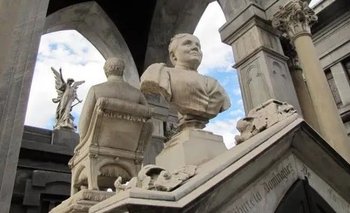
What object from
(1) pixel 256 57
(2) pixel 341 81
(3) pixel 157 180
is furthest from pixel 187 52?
(2) pixel 341 81

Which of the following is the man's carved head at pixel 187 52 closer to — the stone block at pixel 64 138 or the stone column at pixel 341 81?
the stone block at pixel 64 138

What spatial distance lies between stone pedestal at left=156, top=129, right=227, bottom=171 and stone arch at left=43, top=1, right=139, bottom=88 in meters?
7.50

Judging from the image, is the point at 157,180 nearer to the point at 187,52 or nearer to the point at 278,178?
the point at 278,178

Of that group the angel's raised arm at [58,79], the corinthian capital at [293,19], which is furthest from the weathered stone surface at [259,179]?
the angel's raised arm at [58,79]

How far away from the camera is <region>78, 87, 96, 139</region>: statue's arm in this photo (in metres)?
3.25

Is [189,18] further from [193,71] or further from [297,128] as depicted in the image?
[297,128]

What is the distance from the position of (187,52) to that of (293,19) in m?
3.84

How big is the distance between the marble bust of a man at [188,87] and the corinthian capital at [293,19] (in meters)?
3.68

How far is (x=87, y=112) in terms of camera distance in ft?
10.8

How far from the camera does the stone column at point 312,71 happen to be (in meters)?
5.20

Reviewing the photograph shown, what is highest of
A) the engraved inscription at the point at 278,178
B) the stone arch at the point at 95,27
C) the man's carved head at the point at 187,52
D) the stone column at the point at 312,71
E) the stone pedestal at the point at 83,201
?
the stone arch at the point at 95,27

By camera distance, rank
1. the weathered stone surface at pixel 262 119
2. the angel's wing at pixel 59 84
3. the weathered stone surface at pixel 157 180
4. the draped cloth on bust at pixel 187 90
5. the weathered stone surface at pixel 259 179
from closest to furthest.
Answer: the weathered stone surface at pixel 259 179 < the weathered stone surface at pixel 157 180 < the weathered stone surface at pixel 262 119 < the draped cloth on bust at pixel 187 90 < the angel's wing at pixel 59 84

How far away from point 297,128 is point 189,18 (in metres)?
7.99

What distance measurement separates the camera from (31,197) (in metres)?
6.69
